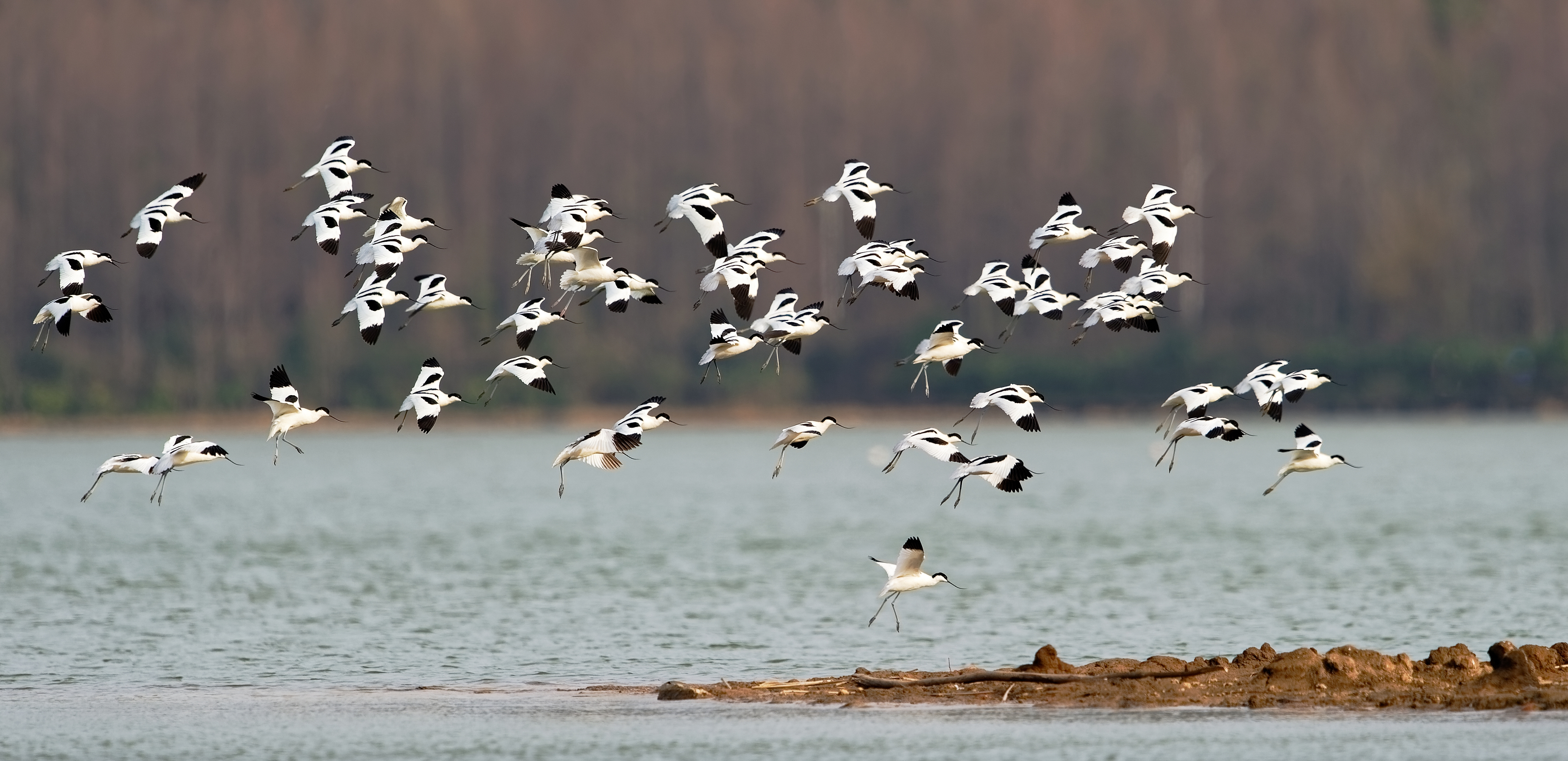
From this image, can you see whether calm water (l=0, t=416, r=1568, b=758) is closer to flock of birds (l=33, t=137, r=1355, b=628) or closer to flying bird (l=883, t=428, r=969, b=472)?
flying bird (l=883, t=428, r=969, b=472)

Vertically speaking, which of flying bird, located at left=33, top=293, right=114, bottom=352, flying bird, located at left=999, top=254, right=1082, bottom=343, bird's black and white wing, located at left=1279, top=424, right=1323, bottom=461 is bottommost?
bird's black and white wing, located at left=1279, top=424, right=1323, bottom=461

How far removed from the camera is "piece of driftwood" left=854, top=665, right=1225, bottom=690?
23.2 meters

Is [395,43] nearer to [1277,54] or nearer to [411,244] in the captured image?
[1277,54]

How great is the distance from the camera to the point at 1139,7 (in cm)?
11144

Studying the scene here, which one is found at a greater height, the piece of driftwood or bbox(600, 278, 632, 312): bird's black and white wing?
bbox(600, 278, 632, 312): bird's black and white wing

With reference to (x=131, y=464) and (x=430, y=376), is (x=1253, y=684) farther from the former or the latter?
(x=131, y=464)

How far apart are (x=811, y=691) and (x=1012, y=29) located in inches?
3494

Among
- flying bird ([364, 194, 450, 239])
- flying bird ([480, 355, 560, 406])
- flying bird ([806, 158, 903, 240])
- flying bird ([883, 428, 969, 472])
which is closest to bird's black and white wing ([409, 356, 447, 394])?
flying bird ([480, 355, 560, 406])

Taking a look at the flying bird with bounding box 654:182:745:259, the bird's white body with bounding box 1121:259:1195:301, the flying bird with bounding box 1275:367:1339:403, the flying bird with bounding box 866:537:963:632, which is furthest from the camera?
the flying bird with bounding box 866:537:963:632

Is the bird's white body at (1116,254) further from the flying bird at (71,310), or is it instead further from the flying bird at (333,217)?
the flying bird at (71,310)

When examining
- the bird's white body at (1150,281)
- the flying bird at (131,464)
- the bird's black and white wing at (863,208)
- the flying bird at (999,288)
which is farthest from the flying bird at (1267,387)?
the flying bird at (131,464)

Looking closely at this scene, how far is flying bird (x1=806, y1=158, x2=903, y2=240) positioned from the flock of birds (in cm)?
3

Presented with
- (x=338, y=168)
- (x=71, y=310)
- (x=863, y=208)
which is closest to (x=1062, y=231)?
(x=863, y=208)

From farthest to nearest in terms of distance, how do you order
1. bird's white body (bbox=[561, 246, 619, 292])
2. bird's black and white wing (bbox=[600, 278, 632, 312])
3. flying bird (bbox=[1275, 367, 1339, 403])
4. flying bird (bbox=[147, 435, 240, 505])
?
bird's white body (bbox=[561, 246, 619, 292]) < bird's black and white wing (bbox=[600, 278, 632, 312]) < flying bird (bbox=[147, 435, 240, 505]) < flying bird (bbox=[1275, 367, 1339, 403])
